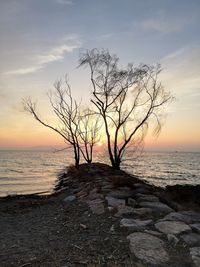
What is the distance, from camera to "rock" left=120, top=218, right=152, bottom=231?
645 cm

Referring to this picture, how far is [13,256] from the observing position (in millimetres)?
5199

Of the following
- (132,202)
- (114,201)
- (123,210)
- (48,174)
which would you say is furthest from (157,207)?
(48,174)

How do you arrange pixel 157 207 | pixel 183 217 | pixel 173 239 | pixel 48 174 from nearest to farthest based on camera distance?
pixel 173 239, pixel 183 217, pixel 157 207, pixel 48 174

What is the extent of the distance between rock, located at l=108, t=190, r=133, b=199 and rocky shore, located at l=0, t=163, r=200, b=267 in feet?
0.10

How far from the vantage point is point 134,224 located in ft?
21.8

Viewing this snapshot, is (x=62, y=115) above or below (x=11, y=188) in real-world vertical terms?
above

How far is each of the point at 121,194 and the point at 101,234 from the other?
3.40m

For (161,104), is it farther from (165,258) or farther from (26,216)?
(165,258)

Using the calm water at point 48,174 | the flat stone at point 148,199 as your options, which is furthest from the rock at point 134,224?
the calm water at point 48,174

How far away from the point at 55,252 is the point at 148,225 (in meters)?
2.16

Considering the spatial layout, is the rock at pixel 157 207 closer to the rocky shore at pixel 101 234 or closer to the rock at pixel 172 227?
the rocky shore at pixel 101 234

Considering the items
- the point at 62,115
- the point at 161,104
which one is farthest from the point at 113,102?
the point at 62,115

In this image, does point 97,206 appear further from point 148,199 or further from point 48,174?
point 48,174

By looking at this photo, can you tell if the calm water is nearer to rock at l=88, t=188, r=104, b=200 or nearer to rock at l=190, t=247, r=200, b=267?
rock at l=88, t=188, r=104, b=200
